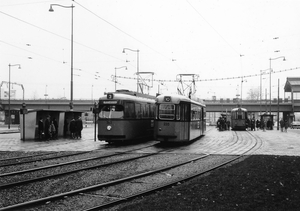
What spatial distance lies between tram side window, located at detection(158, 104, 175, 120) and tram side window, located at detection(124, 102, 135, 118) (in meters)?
1.83

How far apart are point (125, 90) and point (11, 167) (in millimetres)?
11874

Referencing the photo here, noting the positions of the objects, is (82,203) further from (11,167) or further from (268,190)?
(11,167)

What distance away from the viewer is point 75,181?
33.7 ft

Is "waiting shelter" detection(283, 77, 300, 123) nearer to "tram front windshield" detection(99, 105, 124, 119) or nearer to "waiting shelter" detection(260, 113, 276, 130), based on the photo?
"waiting shelter" detection(260, 113, 276, 130)

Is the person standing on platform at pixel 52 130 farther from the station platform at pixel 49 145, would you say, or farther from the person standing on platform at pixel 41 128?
the station platform at pixel 49 145

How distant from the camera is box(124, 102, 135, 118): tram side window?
21.9 m

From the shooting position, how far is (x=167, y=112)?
21391 mm

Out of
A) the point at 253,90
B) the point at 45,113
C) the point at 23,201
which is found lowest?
the point at 23,201

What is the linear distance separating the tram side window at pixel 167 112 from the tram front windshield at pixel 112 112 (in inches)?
86.9

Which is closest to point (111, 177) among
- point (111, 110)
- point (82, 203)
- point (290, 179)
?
point (82, 203)

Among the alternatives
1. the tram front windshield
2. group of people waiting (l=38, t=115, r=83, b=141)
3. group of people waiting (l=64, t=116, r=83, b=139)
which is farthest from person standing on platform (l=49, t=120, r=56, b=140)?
the tram front windshield

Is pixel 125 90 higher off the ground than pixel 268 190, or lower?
higher

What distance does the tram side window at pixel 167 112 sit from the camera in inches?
838

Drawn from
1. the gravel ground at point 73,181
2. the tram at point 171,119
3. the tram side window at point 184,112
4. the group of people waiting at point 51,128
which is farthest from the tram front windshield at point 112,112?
the gravel ground at point 73,181
